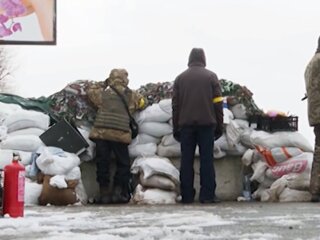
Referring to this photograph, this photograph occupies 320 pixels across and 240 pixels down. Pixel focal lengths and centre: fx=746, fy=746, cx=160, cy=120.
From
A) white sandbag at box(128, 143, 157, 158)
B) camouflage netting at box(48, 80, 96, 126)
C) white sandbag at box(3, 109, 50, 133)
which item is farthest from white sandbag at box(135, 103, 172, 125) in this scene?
white sandbag at box(3, 109, 50, 133)

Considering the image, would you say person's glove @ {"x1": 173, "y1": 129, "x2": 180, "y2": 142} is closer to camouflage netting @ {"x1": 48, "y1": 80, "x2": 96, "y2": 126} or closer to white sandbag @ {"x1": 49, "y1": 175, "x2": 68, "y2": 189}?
camouflage netting @ {"x1": 48, "y1": 80, "x2": 96, "y2": 126}

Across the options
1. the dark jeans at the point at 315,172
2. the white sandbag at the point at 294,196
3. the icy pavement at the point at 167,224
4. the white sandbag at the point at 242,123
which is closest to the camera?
the icy pavement at the point at 167,224

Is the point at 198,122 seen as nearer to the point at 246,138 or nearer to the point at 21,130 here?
the point at 246,138

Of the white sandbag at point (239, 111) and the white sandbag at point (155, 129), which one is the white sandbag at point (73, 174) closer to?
the white sandbag at point (155, 129)

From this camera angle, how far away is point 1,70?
3216 centimetres

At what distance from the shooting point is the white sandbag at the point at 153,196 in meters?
7.88

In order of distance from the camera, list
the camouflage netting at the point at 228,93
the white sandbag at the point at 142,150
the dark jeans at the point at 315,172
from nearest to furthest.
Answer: the dark jeans at the point at 315,172 → the white sandbag at the point at 142,150 → the camouflage netting at the point at 228,93

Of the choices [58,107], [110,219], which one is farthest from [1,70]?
[110,219]

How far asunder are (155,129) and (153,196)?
0.97m

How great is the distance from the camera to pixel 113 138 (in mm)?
8203

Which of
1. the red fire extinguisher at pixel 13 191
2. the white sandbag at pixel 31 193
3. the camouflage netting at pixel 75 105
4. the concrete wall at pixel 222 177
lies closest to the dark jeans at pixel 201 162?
the concrete wall at pixel 222 177

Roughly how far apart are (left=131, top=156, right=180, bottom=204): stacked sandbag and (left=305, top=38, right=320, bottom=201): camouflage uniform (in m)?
1.49

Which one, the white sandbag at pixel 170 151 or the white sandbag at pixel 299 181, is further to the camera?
the white sandbag at pixel 170 151

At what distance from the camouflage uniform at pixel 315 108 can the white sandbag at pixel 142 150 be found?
72.1 inches
